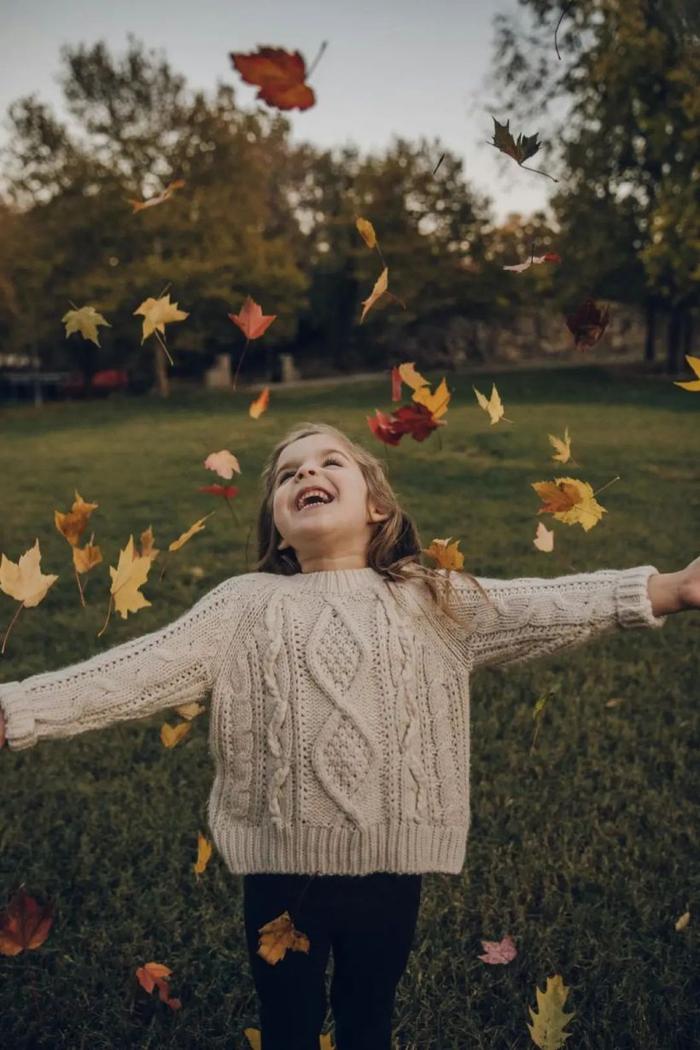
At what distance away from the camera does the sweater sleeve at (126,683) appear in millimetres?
1734

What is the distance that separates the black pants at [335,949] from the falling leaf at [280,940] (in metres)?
0.02

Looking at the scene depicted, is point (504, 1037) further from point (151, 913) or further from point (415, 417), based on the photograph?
point (415, 417)

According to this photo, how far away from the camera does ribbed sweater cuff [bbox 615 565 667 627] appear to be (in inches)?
73.0

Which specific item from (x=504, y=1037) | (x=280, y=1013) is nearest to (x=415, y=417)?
(x=280, y=1013)

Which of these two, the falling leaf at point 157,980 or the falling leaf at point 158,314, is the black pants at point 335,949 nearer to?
the falling leaf at point 157,980

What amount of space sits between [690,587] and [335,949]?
987 mm

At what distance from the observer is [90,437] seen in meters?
15.6

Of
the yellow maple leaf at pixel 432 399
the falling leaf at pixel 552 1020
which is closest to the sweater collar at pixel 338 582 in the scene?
the yellow maple leaf at pixel 432 399

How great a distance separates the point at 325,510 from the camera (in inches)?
74.8

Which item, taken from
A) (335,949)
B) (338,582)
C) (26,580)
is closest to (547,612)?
(338,582)

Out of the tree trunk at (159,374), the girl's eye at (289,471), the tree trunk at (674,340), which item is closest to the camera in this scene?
the girl's eye at (289,471)

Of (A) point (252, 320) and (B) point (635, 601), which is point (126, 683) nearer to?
(A) point (252, 320)

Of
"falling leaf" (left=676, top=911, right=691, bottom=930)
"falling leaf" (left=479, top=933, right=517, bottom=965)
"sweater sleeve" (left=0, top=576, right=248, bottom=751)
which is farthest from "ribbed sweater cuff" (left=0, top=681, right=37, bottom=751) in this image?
"falling leaf" (left=676, top=911, right=691, bottom=930)

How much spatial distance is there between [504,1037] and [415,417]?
152 centimetres
